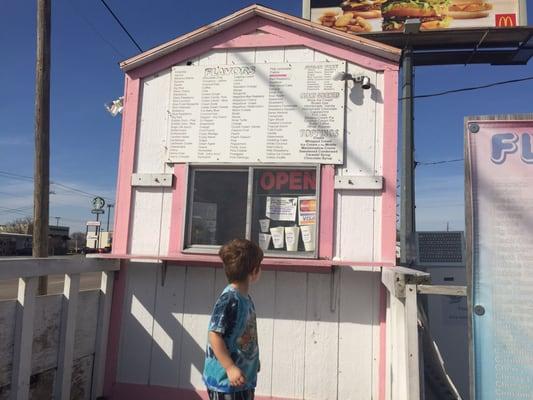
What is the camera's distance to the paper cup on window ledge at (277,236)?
14.5ft

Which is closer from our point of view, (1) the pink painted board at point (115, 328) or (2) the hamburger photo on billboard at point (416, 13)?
(1) the pink painted board at point (115, 328)

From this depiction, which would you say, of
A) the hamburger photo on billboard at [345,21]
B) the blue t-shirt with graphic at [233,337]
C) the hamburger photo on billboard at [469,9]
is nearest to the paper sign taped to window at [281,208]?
the blue t-shirt with graphic at [233,337]

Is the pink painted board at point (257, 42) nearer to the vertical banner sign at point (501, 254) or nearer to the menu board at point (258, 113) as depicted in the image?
the menu board at point (258, 113)

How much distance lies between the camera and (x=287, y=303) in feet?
14.3

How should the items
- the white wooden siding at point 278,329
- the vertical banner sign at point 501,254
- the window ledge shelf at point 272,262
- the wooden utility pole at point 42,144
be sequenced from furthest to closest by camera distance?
the wooden utility pole at point 42,144
the white wooden siding at point 278,329
the window ledge shelf at point 272,262
the vertical banner sign at point 501,254

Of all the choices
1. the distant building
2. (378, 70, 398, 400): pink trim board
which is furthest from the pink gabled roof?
the distant building

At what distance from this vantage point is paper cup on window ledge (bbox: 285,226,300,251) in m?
4.38

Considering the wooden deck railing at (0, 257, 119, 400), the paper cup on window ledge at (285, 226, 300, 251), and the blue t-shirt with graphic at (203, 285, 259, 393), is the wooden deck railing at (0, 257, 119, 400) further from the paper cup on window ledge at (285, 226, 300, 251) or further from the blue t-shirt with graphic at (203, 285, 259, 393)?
the paper cup on window ledge at (285, 226, 300, 251)

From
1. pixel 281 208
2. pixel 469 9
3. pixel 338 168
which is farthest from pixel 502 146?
pixel 469 9

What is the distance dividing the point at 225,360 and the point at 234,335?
0.51 ft

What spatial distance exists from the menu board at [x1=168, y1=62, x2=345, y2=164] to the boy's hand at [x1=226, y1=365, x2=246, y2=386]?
236 centimetres

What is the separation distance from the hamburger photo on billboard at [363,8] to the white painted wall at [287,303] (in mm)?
8590

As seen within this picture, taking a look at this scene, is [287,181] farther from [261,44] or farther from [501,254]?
[501,254]

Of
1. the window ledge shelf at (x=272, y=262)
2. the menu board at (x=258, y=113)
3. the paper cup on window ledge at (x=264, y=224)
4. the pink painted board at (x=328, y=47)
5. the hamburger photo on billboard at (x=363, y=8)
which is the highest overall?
the hamburger photo on billboard at (x=363, y=8)
